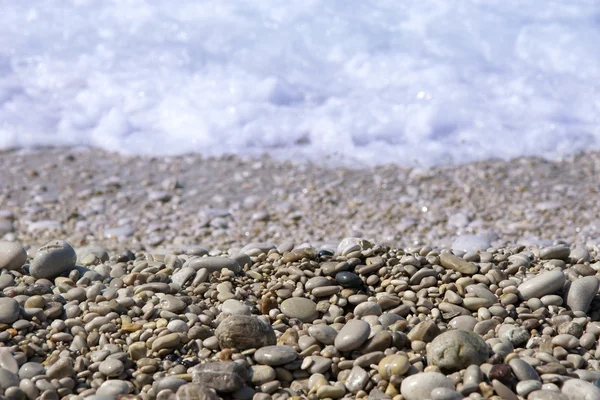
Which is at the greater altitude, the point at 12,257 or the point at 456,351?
the point at 456,351

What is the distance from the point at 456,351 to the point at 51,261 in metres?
1.58

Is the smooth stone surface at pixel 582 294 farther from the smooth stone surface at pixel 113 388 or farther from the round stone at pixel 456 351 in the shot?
the smooth stone surface at pixel 113 388

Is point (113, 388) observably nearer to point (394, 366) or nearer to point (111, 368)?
point (111, 368)

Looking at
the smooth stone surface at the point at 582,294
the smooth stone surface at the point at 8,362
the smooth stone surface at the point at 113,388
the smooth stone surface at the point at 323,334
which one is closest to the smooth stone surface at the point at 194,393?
the smooth stone surface at the point at 113,388

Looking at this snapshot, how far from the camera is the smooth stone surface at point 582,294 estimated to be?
2.45 meters

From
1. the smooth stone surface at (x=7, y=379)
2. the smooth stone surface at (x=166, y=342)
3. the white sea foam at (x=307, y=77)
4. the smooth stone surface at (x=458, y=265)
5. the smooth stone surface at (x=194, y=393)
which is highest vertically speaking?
the smooth stone surface at (x=458, y=265)

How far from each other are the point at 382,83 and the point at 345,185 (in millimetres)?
2276

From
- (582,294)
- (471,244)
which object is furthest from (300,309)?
Answer: (471,244)

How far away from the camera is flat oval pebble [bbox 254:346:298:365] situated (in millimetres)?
2102

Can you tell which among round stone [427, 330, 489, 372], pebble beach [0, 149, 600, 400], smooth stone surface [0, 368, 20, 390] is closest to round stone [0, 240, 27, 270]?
pebble beach [0, 149, 600, 400]

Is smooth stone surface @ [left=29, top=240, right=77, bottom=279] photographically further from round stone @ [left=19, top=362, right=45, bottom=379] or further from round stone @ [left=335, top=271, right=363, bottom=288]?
round stone @ [left=335, top=271, right=363, bottom=288]

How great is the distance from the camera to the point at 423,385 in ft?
6.46

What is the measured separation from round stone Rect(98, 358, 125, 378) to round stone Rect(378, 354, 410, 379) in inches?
30.8

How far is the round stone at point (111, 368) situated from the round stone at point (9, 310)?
0.41m
